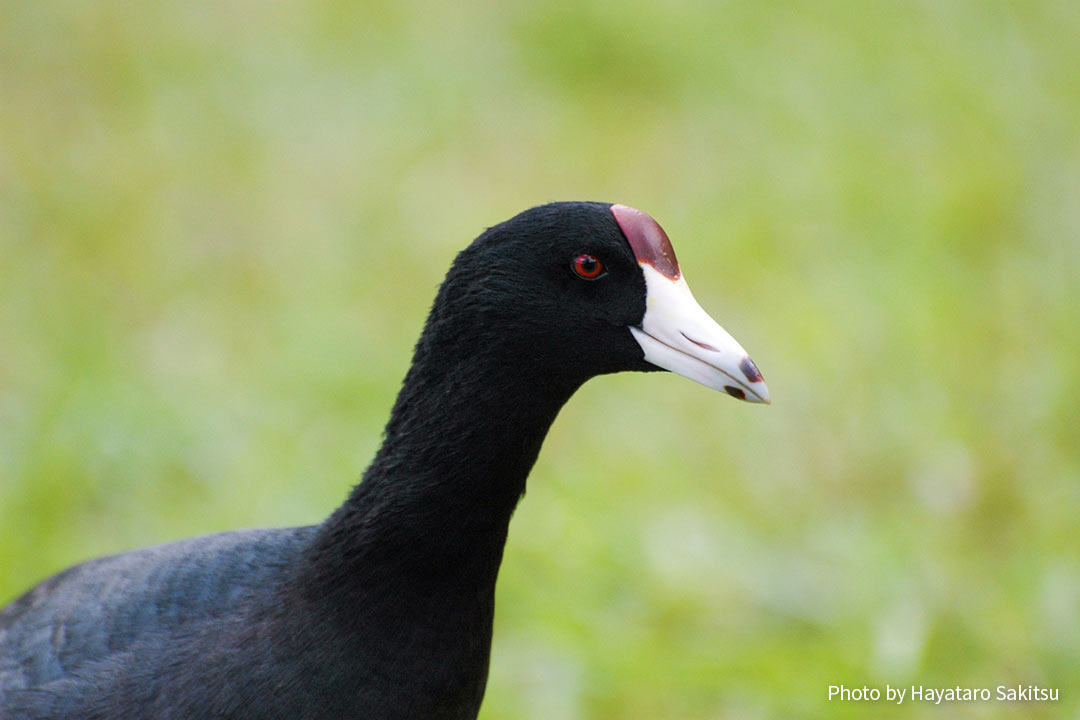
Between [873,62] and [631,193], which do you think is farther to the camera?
[873,62]

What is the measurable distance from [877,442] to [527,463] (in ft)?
8.83

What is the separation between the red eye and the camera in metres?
2.07

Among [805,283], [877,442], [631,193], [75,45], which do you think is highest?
[75,45]

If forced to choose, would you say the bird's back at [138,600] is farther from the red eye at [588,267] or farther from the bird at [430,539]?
the red eye at [588,267]

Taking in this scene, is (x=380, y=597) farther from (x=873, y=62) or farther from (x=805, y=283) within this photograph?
(x=873, y=62)

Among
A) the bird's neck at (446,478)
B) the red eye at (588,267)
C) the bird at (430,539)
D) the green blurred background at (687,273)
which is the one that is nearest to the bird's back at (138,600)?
the bird at (430,539)

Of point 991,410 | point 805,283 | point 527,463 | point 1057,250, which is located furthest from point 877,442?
point 527,463

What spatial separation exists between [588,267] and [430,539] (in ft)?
1.76

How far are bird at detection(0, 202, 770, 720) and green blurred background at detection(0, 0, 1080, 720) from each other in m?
1.32

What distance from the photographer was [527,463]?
2174 mm

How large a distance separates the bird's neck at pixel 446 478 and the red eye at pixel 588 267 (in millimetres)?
170

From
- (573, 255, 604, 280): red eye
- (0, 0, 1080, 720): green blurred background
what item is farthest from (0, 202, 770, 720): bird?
(0, 0, 1080, 720): green blurred background

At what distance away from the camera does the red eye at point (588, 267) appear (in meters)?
2.07

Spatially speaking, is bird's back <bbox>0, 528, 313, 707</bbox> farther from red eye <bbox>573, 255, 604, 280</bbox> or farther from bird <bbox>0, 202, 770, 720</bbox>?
red eye <bbox>573, 255, 604, 280</bbox>
